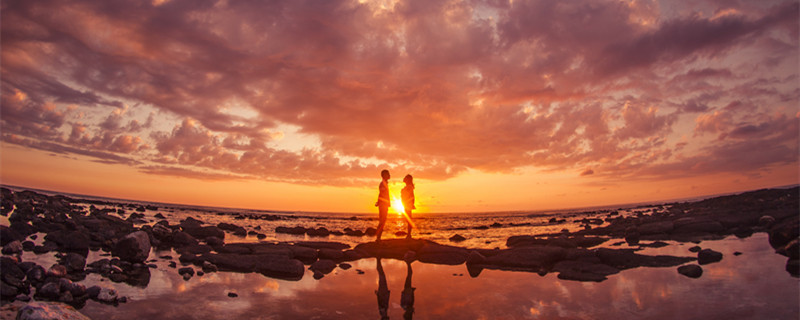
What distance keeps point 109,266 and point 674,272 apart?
15530mm

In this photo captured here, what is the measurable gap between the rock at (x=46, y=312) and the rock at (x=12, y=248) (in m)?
7.72

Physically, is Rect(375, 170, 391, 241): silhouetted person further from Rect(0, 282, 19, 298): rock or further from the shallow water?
Rect(0, 282, 19, 298): rock

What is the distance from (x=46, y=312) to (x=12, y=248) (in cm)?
830

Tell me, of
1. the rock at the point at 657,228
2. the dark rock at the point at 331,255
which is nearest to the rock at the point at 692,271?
the dark rock at the point at 331,255

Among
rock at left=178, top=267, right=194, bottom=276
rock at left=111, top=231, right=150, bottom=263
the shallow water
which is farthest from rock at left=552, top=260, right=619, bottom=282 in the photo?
rock at left=111, top=231, right=150, bottom=263

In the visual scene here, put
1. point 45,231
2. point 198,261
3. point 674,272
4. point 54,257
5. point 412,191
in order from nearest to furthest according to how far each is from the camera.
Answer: point 674,272, point 54,257, point 198,261, point 45,231, point 412,191

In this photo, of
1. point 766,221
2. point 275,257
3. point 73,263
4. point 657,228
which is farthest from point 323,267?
point 766,221

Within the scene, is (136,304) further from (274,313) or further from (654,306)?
(654,306)

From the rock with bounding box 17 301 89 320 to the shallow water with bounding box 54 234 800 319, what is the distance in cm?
84

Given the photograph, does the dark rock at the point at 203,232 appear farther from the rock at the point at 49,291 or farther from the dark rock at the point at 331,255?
the rock at the point at 49,291

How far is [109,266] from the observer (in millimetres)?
9578

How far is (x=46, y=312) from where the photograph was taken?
5.10m

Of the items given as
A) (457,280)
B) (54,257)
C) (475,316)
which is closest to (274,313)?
(475,316)

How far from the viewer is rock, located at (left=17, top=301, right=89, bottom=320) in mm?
4984
